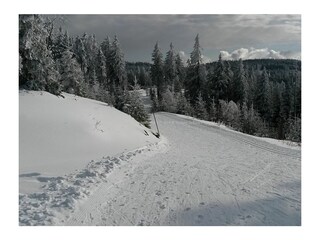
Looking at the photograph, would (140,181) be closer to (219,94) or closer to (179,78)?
(219,94)

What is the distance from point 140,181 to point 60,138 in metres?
3.49

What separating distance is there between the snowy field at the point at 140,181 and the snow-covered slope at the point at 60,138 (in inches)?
1.4

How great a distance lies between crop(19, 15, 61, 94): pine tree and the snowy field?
88 cm

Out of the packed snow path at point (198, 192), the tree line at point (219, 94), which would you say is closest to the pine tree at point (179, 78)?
the tree line at point (219, 94)

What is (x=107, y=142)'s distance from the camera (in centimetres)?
1309

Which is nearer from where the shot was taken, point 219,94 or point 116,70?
point 219,94

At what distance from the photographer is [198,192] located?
27.7ft

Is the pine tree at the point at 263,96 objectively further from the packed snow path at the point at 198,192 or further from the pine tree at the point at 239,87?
the packed snow path at the point at 198,192

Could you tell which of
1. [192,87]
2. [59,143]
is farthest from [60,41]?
[192,87]

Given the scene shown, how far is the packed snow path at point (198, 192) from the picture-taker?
23.1 feet

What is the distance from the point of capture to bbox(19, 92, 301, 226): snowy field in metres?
7.09
